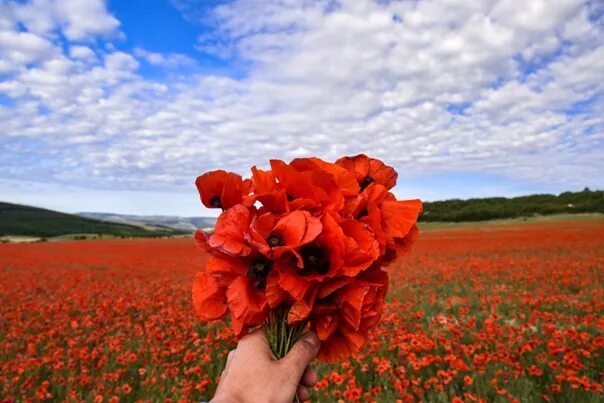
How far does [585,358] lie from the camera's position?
17.8 ft

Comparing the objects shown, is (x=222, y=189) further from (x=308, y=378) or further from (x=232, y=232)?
(x=308, y=378)

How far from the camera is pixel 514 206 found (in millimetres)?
66250

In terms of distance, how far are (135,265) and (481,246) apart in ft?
50.6

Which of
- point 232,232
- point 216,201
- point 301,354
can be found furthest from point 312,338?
point 216,201

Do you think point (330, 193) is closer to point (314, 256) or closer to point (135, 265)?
point (314, 256)

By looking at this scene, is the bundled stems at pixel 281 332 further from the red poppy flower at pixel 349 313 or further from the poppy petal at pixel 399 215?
the poppy petal at pixel 399 215

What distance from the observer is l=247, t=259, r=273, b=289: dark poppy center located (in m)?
1.62

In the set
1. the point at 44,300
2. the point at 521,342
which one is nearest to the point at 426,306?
the point at 521,342

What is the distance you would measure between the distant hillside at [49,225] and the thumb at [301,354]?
8449 centimetres

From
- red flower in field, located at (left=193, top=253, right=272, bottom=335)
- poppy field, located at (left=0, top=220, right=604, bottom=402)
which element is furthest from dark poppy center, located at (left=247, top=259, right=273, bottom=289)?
poppy field, located at (left=0, top=220, right=604, bottom=402)

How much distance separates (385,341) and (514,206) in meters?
66.4

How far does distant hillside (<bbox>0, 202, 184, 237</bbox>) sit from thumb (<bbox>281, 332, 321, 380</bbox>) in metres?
84.5

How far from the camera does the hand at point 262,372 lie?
147cm

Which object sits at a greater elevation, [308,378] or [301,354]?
[301,354]
